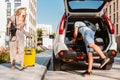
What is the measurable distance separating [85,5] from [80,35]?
969 mm

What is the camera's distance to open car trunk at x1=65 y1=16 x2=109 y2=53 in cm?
1218

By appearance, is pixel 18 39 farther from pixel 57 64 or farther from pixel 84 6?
pixel 84 6

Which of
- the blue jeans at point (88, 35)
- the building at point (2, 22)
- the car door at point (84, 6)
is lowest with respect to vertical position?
the building at point (2, 22)

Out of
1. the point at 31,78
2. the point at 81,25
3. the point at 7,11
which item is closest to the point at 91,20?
the point at 81,25

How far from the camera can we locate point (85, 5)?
12.1 meters

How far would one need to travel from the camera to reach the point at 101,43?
12.4m

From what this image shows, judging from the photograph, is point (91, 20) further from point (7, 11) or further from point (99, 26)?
point (7, 11)

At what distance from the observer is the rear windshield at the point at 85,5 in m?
12.0

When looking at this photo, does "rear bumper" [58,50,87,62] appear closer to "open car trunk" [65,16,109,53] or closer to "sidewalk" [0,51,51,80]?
"open car trunk" [65,16,109,53]

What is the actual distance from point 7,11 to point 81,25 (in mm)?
72337

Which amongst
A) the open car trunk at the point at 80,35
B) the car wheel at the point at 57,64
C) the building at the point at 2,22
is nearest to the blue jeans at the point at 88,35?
the open car trunk at the point at 80,35

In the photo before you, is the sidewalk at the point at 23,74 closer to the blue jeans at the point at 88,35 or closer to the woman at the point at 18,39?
the woman at the point at 18,39

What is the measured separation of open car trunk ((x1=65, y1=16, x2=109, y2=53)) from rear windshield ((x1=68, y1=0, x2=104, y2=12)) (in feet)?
1.11

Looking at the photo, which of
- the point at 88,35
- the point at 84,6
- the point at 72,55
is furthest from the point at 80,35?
the point at 88,35
